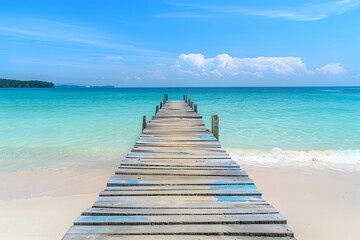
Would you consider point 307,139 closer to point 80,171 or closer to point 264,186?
point 264,186

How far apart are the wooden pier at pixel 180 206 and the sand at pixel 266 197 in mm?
1917

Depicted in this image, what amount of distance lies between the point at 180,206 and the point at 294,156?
8.76 meters

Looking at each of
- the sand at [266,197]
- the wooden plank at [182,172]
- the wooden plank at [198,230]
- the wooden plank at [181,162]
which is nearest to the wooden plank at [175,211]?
the wooden plank at [198,230]

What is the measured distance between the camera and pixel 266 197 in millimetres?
6746

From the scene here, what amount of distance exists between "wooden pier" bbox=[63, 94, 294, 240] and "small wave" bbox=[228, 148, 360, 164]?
18.7 ft

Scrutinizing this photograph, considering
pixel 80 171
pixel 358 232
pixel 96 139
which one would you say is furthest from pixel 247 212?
pixel 96 139

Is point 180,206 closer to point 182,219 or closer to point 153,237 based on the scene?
point 182,219

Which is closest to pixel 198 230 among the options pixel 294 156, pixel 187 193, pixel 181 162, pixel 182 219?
pixel 182 219

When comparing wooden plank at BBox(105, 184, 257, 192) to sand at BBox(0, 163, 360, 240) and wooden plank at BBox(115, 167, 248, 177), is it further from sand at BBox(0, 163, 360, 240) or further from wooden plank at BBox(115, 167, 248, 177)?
sand at BBox(0, 163, 360, 240)

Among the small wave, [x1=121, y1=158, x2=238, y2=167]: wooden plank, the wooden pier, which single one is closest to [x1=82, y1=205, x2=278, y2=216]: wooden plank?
the wooden pier

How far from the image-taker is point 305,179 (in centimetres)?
799

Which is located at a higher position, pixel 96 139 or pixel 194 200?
pixel 194 200

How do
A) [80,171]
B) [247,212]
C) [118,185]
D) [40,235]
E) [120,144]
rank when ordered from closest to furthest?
[247,212] → [118,185] → [40,235] → [80,171] → [120,144]

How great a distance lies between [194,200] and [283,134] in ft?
45.3
